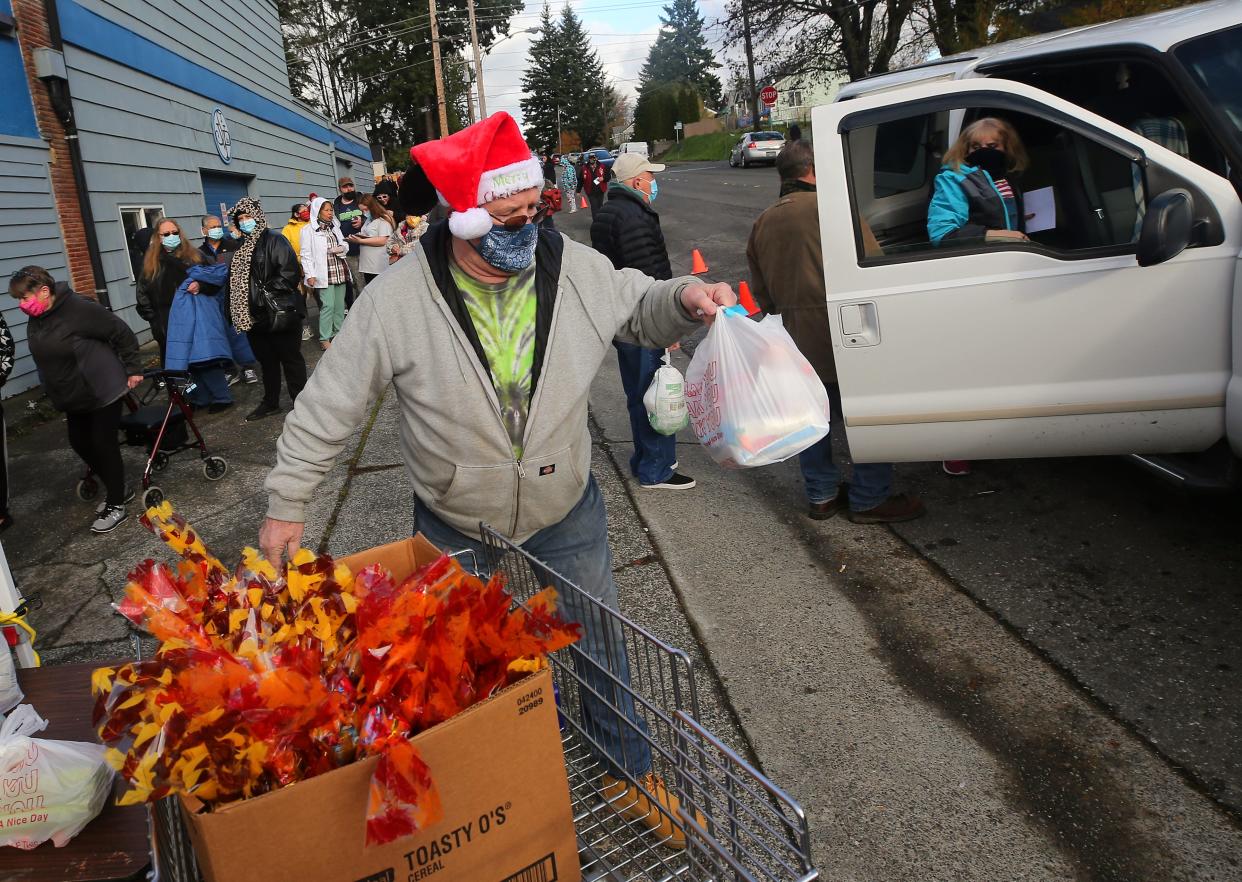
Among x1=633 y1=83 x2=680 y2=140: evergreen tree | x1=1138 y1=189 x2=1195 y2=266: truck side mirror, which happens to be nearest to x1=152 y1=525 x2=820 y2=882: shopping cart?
x1=1138 y1=189 x2=1195 y2=266: truck side mirror

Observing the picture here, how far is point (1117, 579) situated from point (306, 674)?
3.79 meters

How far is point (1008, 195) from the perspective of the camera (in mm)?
4230

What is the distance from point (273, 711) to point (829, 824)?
2050 millimetres

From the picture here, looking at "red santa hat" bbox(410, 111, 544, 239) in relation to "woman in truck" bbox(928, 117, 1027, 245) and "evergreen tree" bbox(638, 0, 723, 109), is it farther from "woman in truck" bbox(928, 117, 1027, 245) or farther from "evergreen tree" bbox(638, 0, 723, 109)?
"evergreen tree" bbox(638, 0, 723, 109)

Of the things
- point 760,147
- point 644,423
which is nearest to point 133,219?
point 644,423

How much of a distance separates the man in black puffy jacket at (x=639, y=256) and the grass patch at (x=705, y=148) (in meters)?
46.5

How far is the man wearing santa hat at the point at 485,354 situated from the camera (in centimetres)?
230

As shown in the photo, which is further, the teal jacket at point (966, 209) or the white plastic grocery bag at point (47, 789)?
the teal jacket at point (966, 209)

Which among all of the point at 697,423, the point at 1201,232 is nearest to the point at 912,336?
the point at 1201,232

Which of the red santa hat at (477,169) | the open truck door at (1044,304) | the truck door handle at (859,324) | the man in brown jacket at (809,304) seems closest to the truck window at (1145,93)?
the open truck door at (1044,304)

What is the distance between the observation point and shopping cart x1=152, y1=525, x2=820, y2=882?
143cm

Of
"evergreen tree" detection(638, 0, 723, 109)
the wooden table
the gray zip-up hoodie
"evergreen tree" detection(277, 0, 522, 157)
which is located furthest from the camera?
"evergreen tree" detection(638, 0, 723, 109)

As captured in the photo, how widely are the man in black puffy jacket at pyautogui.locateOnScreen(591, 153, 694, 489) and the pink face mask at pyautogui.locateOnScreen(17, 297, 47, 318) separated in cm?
354

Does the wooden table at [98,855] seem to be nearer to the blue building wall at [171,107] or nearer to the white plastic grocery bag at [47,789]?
the white plastic grocery bag at [47,789]
